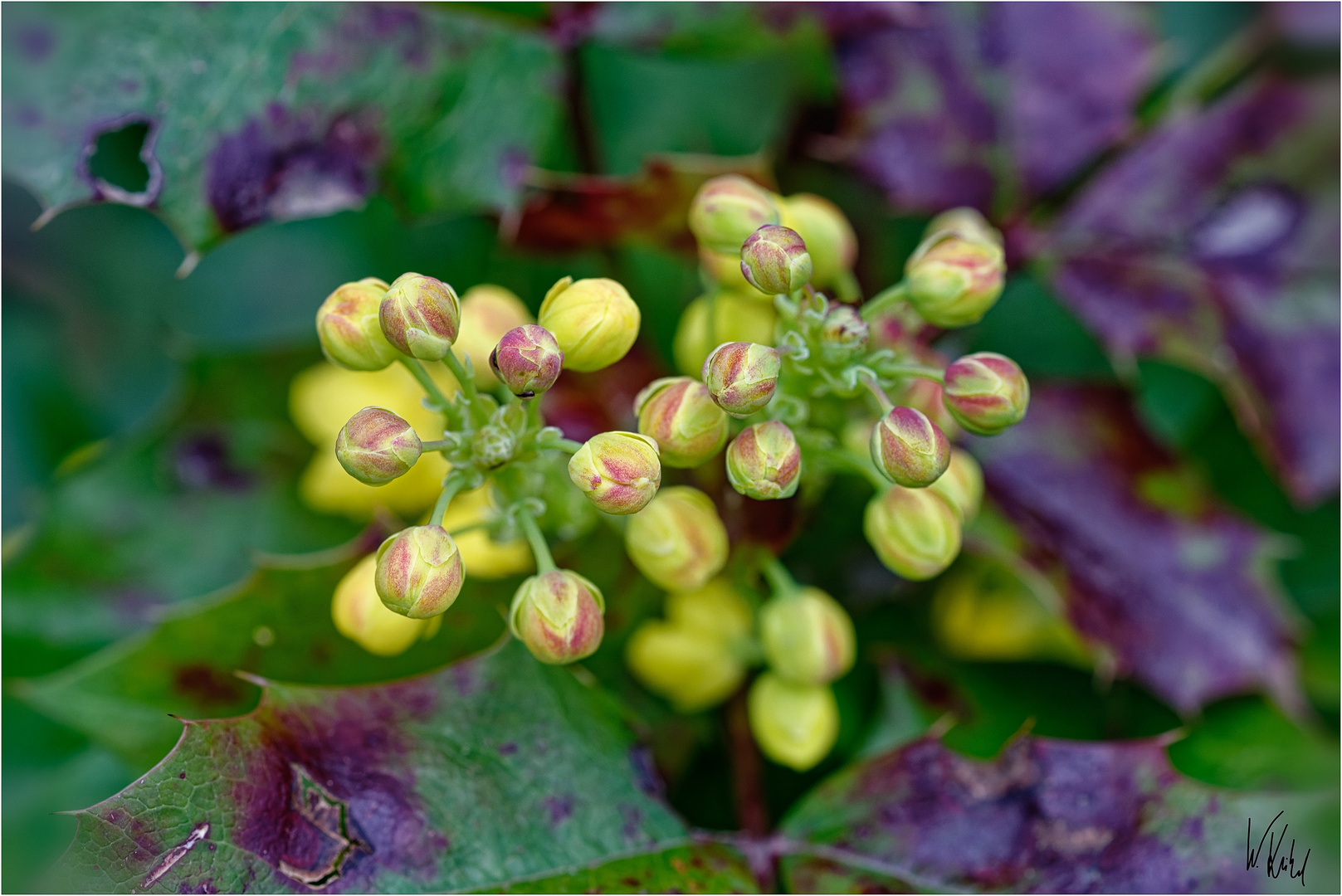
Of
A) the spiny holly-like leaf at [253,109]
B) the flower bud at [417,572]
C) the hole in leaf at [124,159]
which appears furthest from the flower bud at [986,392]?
the hole in leaf at [124,159]

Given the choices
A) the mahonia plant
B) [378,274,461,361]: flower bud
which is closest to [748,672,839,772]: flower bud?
the mahonia plant

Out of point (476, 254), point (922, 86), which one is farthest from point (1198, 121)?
point (476, 254)

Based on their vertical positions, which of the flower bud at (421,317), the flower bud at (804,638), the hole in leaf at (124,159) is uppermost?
the hole in leaf at (124,159)

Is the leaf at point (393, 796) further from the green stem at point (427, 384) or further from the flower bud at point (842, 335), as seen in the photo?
the flower bud at point (842, 335)

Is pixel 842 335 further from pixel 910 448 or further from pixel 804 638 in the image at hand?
pixel 804 638

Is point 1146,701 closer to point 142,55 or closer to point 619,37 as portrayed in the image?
point 619,37

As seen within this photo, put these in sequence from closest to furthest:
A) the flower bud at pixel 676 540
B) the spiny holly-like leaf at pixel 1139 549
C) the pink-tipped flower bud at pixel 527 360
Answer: the pink-tipped flower bud at pixel 527 360, the flower bud at pixel 676 540, the spiny holly-like leaf at pixel 1139 549

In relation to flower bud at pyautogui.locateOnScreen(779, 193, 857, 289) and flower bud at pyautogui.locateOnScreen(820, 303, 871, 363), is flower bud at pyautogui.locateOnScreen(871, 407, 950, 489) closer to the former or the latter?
flower bud at pyautogui.locateOnScreen(820, 303, 871, 363)
